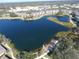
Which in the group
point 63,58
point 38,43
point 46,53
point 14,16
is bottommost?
point 14,16

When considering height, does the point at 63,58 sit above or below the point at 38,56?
above

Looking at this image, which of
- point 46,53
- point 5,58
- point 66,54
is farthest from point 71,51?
point 46,53

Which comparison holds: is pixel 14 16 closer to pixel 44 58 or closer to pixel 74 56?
pixel 44 58

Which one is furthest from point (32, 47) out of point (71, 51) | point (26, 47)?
point (71, 51)

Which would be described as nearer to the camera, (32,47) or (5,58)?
(5,58)

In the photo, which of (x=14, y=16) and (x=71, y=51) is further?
(x=14, y=16)

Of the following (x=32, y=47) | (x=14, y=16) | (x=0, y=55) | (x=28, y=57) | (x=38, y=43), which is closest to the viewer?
(x=0, y=55)

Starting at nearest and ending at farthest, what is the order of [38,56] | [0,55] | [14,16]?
[0,55]
[38,56]
[14,16]

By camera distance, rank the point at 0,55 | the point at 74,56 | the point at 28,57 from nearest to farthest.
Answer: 1. the point at 74,56
2. the point at 0,55
3. the point at 28,57

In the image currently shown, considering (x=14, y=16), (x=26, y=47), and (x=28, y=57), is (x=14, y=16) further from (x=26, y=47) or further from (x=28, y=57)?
(x=28, y=57)
